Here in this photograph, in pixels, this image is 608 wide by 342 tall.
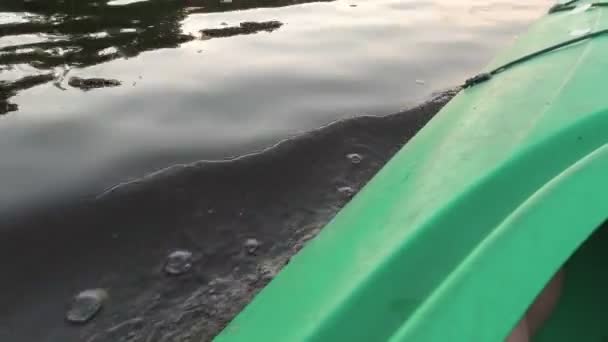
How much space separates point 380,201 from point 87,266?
4.41 ft

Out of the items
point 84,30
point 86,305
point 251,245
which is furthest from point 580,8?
point 84,30

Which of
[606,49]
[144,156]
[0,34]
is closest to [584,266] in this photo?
[606,49]

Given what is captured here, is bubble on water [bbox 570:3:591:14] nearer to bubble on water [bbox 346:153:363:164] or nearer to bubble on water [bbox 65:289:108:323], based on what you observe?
bubble on water [bbox 346:153:363:164]

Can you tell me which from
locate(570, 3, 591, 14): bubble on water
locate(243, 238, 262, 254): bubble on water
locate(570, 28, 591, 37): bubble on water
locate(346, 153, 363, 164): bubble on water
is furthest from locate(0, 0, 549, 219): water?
locate(570, 28, 591, 37): bubble on water

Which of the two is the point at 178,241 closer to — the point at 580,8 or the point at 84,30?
the point at 580,8

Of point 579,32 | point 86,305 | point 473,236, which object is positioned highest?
point 579,32

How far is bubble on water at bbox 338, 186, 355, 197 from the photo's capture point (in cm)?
268

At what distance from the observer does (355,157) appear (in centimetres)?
300

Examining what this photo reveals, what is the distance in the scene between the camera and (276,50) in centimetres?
446

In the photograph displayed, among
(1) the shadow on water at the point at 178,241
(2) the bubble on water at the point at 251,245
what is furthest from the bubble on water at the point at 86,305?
(2) the bubble on water at the point at 251,245

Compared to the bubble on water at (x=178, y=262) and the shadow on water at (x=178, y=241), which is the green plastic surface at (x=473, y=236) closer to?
the shadow on water at (x=178, y=241)

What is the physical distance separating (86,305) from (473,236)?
1.48 meters

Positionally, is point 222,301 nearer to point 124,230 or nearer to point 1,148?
point 124,230

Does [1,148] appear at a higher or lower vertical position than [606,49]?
lower
